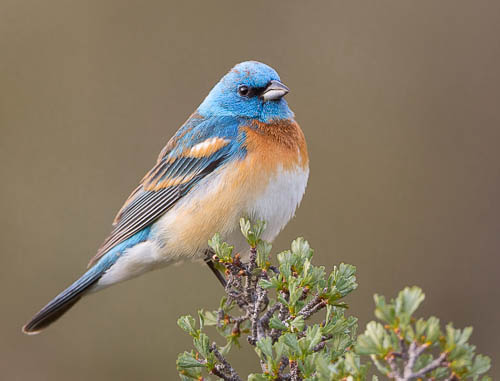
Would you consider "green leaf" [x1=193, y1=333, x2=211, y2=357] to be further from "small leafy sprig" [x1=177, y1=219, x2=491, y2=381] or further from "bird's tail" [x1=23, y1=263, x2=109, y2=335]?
"bird's tail" [x1=23, y1=263, x2=109, y2=335]

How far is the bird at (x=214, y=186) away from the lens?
148 inches

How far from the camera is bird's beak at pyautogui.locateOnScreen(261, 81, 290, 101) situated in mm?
4102

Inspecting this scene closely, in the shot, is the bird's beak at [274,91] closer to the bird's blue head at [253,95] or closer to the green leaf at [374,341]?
the bird's blue head at [253,95]

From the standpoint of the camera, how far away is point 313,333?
2301mm

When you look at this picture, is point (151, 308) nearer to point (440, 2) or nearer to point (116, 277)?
point (116, 277)

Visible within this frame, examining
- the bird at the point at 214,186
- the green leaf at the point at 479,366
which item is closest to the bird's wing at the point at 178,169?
the bird at the point at 214,186

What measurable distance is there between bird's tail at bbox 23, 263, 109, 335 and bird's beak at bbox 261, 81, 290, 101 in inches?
57.0

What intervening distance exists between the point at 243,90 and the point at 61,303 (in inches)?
67.7

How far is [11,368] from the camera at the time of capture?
18.3 ft

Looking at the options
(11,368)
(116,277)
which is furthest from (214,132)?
(11,368)

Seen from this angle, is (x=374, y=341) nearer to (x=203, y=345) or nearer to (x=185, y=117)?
(x=203, y=345)

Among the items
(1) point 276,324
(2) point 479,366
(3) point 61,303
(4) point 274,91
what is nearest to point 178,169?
(4) point 274,91

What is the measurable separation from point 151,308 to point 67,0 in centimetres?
317

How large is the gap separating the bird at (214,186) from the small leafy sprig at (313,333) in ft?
2.33
